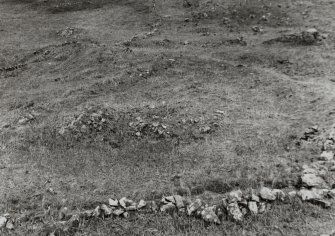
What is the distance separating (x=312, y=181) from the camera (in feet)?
31.3

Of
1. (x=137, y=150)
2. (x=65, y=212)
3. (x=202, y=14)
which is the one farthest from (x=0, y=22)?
(x=65, y=212)

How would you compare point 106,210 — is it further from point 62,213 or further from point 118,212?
point 62,213

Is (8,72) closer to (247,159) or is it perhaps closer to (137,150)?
(137,150)

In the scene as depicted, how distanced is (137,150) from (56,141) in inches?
123

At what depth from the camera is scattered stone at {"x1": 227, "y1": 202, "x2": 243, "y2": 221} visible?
8.54 m

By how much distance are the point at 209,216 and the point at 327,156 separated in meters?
4.46

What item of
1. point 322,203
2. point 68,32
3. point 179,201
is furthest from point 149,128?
point 68,32

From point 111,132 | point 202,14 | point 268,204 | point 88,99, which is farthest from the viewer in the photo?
point 202,14

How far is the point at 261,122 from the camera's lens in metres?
13.0

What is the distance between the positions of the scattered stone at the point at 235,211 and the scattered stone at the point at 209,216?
37 centimetres

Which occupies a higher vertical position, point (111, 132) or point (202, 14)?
point (202, 14)

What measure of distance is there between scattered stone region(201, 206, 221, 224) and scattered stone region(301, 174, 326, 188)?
280 centimetres

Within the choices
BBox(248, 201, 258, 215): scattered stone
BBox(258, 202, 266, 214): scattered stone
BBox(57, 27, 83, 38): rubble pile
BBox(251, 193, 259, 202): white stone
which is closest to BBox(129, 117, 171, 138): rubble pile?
BBox(251, 193, 259, 202): white stone

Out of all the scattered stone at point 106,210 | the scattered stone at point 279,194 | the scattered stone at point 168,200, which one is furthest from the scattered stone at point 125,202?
the scattered stone at point 279,194
